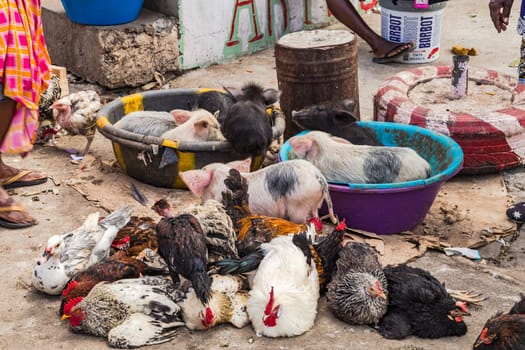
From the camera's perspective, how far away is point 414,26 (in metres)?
8.14

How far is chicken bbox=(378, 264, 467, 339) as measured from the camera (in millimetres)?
3795

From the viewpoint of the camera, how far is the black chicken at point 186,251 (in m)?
3.78

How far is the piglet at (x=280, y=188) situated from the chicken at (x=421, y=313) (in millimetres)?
922

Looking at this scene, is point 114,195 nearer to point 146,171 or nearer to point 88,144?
point 146,171

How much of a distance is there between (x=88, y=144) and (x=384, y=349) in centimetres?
355

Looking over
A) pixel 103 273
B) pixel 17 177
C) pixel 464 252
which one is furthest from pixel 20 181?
pixel 464 252

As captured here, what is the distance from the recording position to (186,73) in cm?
816

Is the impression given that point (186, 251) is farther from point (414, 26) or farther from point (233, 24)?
point (414, 26)

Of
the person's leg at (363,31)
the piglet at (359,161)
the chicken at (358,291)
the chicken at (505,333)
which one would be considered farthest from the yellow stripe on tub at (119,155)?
the person's leg at (363,31)

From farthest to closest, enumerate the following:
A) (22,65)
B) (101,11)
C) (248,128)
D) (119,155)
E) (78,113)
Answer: (101,11) < (78,113) < (119,155) < (248,128) < (22,65)

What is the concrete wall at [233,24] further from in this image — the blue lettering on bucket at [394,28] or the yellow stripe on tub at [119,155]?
the yellow stripe on tub at [119,155]

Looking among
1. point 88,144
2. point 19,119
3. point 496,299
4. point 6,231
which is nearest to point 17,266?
point 6,231

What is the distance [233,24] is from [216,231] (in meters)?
4.68

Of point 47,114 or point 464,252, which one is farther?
point 47,114
